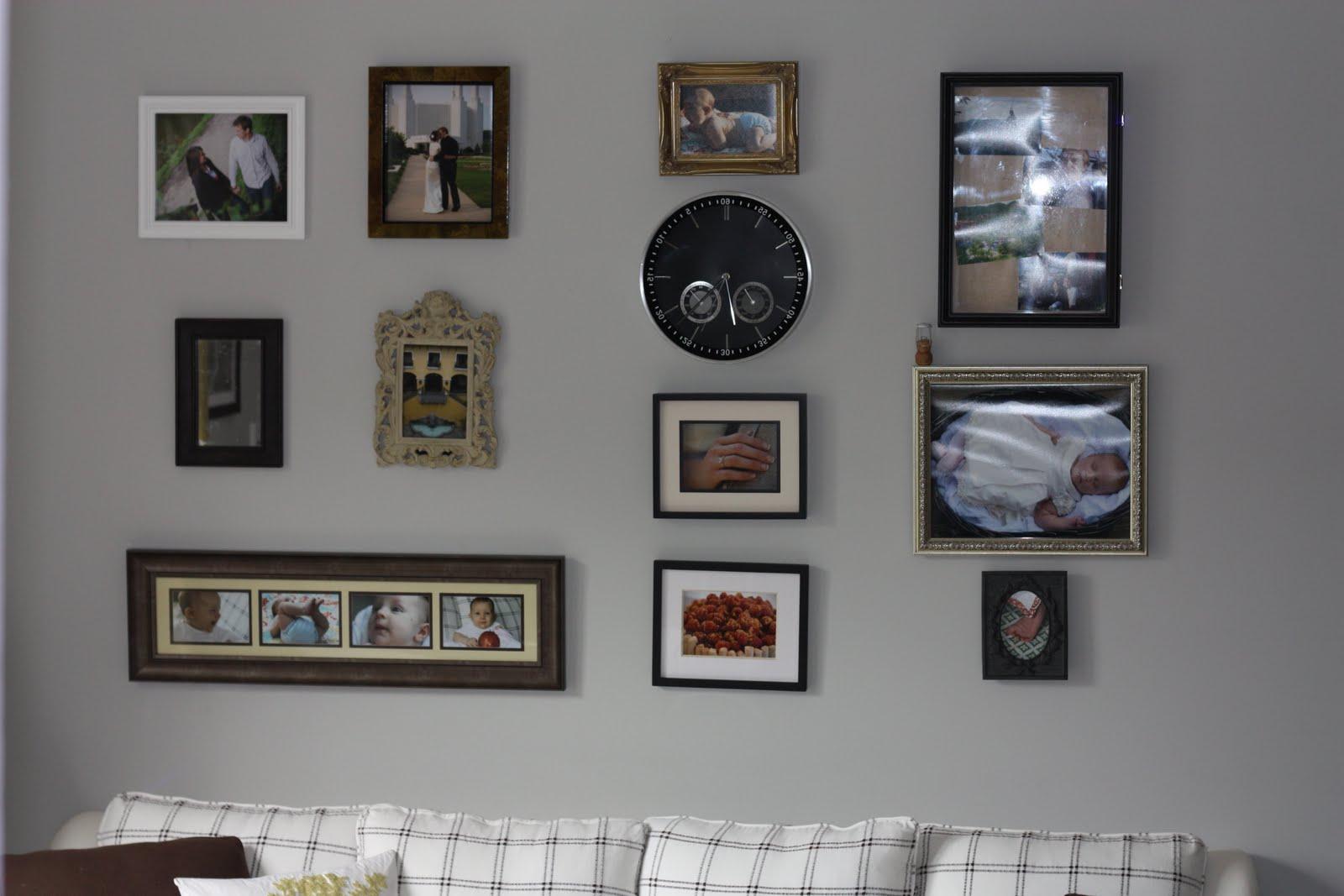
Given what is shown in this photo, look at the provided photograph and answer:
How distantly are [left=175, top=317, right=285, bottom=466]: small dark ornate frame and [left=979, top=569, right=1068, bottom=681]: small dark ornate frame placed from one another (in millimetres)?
1572

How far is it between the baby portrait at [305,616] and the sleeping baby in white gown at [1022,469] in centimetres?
136

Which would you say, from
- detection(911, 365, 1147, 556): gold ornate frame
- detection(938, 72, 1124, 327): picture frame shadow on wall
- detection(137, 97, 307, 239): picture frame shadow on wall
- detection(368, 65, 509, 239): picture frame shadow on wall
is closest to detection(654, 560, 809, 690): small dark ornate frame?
detection(911, 365, 1147, 556): gold ornate frame

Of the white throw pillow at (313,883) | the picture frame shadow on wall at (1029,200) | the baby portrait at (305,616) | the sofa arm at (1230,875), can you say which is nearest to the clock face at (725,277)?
the picture frame shadow on wall at (1029,200)

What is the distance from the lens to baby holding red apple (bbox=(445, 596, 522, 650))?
8.32 ft

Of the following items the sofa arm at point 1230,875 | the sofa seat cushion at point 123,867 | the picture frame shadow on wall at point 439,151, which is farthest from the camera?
the picture frame shadow on wall at point 439,151

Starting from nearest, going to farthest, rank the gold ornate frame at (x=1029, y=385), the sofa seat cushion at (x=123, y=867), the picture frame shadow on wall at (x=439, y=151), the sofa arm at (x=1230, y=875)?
the sofa seat cushion at (x=123, y=867)
the sofa arm at (x=1230, y=875)
the gold ornate frame at (x=1029, y=385)
the picture frame shadow on wall at (x=439, y=151)

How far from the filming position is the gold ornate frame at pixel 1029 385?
Result: 94.3 inches

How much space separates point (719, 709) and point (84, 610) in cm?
144

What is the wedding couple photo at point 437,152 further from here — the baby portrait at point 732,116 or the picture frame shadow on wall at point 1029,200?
the picture frame shadow on wall at point 1029,200

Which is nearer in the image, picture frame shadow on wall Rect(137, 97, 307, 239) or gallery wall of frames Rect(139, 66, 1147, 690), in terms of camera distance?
gallery wall of frames Rect(139, 66, 1147, 690)

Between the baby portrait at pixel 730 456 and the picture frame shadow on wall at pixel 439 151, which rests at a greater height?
the picture frame shadow on wall at pixel 439 151

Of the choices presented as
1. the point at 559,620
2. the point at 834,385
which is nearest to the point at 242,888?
the point at 559,620

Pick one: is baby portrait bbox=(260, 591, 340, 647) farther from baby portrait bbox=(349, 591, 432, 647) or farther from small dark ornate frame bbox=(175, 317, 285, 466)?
small dark ornate frame bbox=(175, 317, 285, 466)

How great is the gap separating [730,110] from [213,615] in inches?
62.4
